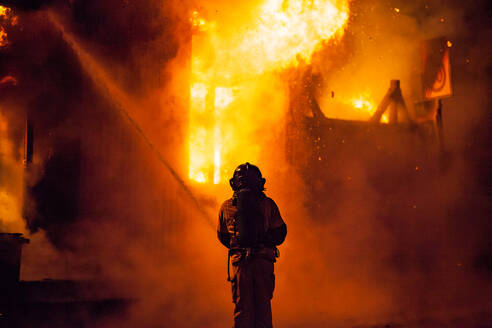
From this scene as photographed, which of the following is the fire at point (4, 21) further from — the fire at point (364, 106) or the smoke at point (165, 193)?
the fire at point (364, 106)

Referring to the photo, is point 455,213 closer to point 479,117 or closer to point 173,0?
point 479,117

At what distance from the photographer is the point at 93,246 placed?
922cm

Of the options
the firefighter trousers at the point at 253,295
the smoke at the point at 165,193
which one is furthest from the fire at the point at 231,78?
the firefighter trousers at the point at 253,295

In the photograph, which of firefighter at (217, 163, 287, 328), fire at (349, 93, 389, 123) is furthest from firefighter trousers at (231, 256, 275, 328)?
fire at (349, 93, 389, 123)

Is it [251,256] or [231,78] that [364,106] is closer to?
[231,78]

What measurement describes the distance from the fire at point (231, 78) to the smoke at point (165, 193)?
0.25ft

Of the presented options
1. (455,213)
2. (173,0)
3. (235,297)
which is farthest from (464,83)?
(235,297)

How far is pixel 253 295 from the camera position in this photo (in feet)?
16.5

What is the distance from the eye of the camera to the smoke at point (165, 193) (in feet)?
29.7

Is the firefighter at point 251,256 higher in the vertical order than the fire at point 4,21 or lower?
lower

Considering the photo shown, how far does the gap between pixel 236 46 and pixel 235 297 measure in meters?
6.61

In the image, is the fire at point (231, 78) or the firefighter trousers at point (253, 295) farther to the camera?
the fire at point (231, 78)

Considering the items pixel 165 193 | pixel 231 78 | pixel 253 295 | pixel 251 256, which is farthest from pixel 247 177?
pixel 231 78

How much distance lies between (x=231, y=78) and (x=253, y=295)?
20.5 feet
